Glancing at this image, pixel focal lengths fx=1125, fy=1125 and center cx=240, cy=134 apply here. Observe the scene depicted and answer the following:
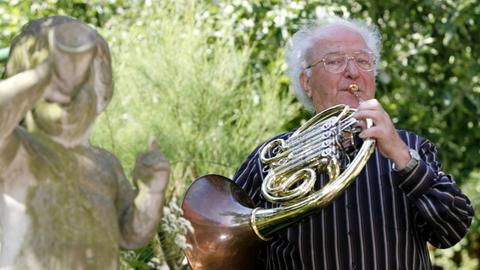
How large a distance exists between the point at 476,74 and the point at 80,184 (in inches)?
189

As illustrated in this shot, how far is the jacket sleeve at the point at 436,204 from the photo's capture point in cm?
324

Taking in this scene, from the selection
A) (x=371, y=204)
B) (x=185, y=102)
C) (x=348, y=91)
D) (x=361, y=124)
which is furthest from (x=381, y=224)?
(x=185, y=102)

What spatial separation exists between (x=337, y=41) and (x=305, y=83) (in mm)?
212

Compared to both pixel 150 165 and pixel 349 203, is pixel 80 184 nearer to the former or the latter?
pixel 150 165

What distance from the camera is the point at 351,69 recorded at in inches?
141

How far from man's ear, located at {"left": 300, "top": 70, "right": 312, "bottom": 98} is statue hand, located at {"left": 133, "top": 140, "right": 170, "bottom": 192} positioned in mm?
1848

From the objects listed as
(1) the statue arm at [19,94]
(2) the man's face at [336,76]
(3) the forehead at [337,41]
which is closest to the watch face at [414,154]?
(2) the man's face at [336,76]

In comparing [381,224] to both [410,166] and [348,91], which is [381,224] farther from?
[348,91]

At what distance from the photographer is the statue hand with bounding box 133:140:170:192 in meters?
1.99

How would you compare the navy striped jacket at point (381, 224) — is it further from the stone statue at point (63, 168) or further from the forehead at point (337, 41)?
the stone statue at point (63, 168)

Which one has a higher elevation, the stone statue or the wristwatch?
the stone statue

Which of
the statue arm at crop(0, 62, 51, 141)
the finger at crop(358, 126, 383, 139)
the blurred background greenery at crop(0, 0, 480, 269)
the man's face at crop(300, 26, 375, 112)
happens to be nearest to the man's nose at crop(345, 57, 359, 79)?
the man's face at crop(300, 26, 375, 112)

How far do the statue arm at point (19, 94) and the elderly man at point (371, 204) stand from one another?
4.73 feet

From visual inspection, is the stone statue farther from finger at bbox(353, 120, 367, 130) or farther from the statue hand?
finger at bbox(353, 120, 367, 130)
